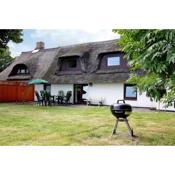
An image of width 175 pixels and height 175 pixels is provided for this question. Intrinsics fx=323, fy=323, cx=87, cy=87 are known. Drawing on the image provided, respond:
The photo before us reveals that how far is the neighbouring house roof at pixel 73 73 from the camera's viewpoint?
16.0m

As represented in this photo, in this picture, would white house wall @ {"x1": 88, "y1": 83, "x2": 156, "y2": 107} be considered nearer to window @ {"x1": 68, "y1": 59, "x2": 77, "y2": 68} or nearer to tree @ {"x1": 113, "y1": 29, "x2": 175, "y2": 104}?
window @ {"x1": 68, "y1": 59, "x2": 77, "y2": 68}

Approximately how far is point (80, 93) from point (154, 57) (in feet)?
39.5

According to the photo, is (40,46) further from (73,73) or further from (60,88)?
(73,73)

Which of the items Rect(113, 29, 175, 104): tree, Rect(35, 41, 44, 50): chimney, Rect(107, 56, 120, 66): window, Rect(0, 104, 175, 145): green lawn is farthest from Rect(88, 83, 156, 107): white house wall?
Rect(113, 29, 175, 104): tree

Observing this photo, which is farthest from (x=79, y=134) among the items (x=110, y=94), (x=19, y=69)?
(x=19, y=69)

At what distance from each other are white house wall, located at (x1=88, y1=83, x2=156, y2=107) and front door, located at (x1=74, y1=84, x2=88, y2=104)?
50cm

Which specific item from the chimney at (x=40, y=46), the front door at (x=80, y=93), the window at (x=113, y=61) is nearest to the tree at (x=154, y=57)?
the window at (x=113, y=61)

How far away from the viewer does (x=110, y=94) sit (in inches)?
612

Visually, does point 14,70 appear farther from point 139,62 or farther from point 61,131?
point 139,62

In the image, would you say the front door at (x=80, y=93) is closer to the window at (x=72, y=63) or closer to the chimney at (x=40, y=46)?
the window at (x=72, y=63)

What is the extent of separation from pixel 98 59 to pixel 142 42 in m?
11.1
